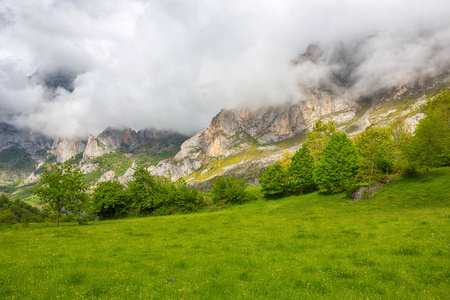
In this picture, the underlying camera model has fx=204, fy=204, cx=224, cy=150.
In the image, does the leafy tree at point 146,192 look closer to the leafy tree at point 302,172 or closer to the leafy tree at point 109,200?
the leafy tree at point 109,200

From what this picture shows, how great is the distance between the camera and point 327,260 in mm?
12289

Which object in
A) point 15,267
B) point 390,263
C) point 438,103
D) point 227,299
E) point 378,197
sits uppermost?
point 438,103

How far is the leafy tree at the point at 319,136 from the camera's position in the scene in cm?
6047

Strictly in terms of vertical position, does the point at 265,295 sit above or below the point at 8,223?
below

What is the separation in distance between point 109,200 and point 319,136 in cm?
6643

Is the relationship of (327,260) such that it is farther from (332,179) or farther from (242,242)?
(332,179)

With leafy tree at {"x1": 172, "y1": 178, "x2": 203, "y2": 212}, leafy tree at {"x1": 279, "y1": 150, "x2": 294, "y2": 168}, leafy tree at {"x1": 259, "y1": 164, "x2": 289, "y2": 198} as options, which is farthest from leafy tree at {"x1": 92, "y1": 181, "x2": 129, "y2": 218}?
leafy tree at {"x1": 279, "y1": 150, "x2": 294, "y2": 168}

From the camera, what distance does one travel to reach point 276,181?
55.8 metres

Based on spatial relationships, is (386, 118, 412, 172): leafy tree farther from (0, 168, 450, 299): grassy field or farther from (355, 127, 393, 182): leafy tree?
(0, 168, 450, 299): grassy field

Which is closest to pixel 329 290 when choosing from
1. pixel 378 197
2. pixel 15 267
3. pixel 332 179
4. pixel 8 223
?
pixel 15 267

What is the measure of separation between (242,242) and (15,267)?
14438 millimetres

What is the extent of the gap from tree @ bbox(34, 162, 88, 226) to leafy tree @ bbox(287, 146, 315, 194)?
4735 centimetres

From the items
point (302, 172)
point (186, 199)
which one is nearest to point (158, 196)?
point (186, 199)

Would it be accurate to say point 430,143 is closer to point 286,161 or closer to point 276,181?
point 276,181
